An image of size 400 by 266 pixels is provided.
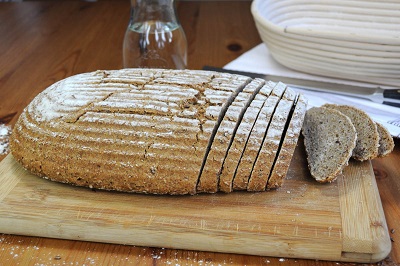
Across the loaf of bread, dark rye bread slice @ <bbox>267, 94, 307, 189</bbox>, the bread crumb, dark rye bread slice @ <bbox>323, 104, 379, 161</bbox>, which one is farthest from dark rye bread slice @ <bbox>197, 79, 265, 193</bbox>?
the bread crumb

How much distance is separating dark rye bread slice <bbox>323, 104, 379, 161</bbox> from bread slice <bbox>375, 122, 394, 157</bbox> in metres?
0.04

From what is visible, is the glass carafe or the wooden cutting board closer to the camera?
the wooden cutting board

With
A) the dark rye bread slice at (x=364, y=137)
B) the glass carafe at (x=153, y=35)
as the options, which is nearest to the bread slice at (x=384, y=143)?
the dark rye bread slice at (x=364, y=137)

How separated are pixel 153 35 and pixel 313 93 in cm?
64

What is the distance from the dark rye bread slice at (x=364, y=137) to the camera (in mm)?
1528

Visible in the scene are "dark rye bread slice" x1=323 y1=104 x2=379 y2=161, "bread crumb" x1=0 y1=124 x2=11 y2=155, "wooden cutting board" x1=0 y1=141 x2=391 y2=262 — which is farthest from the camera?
"bread crumb" x1=0 y1=124 x2=11 y2=155

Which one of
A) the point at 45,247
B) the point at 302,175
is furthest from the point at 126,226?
the point at 302,175

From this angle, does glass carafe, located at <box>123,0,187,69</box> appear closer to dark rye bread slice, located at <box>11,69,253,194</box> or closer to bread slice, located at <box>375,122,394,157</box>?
dark rye bread slice, located at <box>11,69,253,194</box>

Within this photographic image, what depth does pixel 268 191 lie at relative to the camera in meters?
1.42

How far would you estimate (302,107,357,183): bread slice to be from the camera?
1.45 metres

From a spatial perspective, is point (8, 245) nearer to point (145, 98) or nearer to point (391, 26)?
point (145, 98)

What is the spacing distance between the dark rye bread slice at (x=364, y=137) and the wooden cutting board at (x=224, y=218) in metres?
0.09

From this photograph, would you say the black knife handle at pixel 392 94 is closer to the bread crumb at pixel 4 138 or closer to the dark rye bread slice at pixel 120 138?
the dark rye bread slice at pixel 120 138

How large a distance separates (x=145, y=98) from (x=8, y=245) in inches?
20.3
